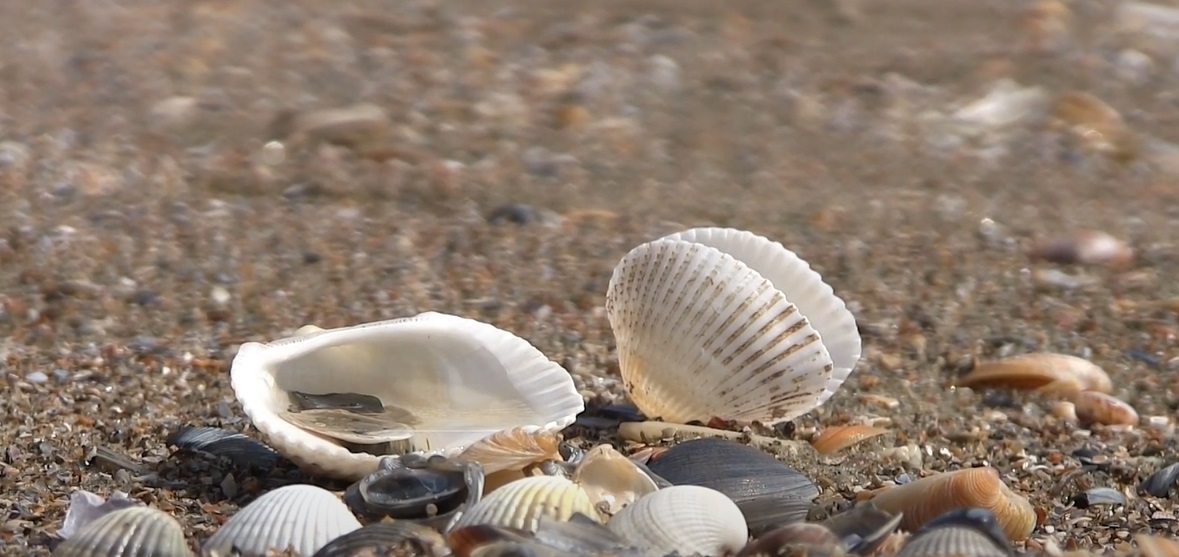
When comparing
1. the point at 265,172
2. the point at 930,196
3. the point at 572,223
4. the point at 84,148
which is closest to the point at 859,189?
the point at 930,196

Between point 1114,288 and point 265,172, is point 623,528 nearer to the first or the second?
point 1114,288

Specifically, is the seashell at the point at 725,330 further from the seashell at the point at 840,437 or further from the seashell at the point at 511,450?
the seashell at the point at 511,450

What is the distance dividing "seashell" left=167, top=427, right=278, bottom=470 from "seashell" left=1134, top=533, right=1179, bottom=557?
1310 millimetres

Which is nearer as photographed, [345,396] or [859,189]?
[345,396]

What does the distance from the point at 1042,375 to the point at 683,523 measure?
149cm

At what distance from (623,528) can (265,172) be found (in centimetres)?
325

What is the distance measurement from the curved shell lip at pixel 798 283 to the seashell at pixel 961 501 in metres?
0.43

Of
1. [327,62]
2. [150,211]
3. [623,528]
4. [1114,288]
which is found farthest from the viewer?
[327,62]

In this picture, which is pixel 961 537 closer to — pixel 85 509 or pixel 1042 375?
pixel 85 509

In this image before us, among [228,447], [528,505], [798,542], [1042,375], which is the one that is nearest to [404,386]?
[228,447]

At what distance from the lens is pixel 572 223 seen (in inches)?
182

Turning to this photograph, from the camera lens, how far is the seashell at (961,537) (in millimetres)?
1951

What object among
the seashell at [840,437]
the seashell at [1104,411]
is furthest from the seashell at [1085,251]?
the seashell at [840,437]

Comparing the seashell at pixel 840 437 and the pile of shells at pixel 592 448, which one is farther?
the seashell at pixel 840 437
